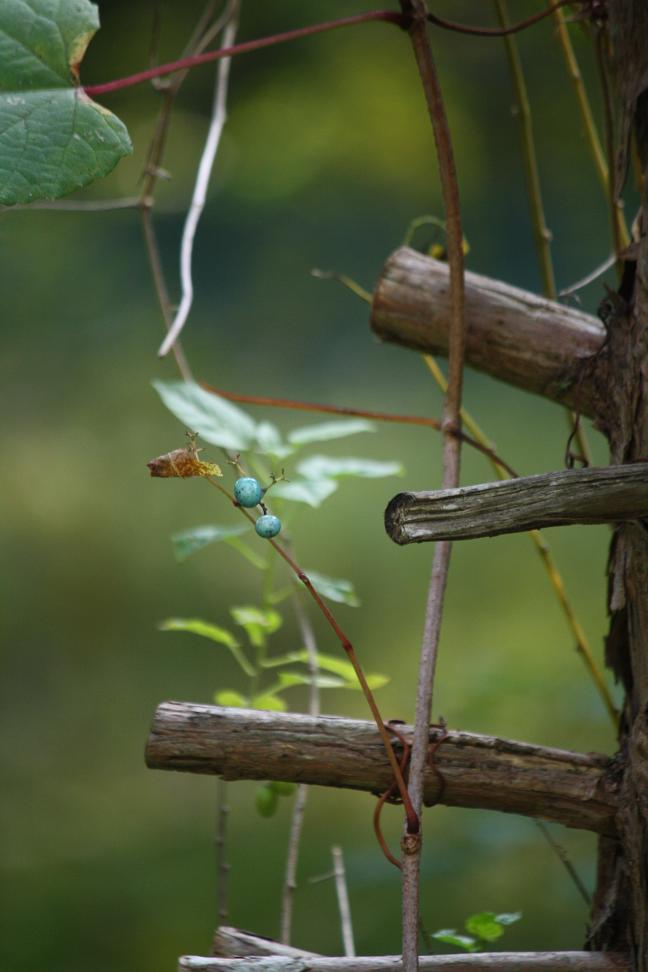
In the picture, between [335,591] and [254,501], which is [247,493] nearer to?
[254,501]

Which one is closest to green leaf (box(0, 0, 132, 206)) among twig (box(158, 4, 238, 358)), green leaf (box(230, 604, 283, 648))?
twig (box(158, 4, 238, 358))

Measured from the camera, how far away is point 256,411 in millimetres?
1812

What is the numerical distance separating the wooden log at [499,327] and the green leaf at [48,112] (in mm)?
241

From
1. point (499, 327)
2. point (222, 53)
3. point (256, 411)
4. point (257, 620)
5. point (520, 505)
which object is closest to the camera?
point (520, 505)

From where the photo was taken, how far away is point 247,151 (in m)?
1.71

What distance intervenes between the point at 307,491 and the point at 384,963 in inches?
13.4

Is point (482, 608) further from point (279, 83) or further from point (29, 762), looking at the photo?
point (279, 83)

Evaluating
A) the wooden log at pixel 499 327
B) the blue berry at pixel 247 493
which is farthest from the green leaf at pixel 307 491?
the blue berry at pixel 247 493

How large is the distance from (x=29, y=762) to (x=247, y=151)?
1.22m

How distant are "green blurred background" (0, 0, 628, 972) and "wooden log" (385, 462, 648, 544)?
4.14 feet

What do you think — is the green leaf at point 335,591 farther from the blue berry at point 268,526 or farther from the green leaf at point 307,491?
the blue berry at point 268,526

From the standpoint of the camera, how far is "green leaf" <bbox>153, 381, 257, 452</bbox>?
0.68 m

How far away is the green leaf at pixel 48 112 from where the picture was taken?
0.43 m

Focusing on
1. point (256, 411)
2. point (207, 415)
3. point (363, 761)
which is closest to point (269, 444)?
point (207, 415)
